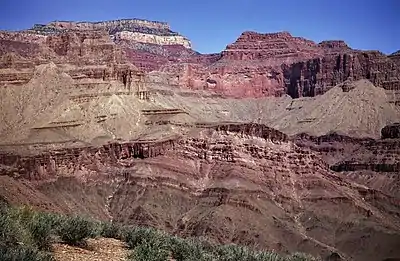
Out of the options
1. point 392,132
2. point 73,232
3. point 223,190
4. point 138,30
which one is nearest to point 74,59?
point 223,190

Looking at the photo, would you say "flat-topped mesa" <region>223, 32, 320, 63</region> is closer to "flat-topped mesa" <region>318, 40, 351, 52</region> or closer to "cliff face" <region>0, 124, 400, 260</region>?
"flat-topped mesa" <region>318, 40, 351, 52</region>

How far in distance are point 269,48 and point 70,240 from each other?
144 metres

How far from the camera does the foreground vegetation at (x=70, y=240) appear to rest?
12853mm

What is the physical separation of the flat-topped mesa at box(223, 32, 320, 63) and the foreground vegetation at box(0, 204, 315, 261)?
13703 cm

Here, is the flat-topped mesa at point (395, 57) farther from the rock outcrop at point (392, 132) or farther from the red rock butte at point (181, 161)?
the rock outcrop at point (392, 132)

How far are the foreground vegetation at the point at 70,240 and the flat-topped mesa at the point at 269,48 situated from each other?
450 feet

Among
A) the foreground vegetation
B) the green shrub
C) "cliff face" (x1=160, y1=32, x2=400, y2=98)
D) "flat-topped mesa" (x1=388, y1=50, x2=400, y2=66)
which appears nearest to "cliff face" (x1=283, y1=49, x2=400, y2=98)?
"cliff face" (x1=160, y1=32, x2=400, y2=98)

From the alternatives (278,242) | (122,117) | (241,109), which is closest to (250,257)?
(278,242)

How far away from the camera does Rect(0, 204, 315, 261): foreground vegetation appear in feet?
42.2

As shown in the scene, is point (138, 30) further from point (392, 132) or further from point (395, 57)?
point (392, 132)

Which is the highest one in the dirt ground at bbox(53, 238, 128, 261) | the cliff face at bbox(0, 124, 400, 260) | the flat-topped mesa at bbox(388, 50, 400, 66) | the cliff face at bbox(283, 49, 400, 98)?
the flat-topped mesa at bbox(388, 50, 400, 66)

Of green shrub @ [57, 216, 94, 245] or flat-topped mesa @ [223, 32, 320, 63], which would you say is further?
flat-topped mesa @ [223, 32, 320, 63]

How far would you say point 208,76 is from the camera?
147m

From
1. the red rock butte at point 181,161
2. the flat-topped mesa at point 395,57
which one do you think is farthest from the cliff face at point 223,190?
the flat-topped mesa at point 395,57
